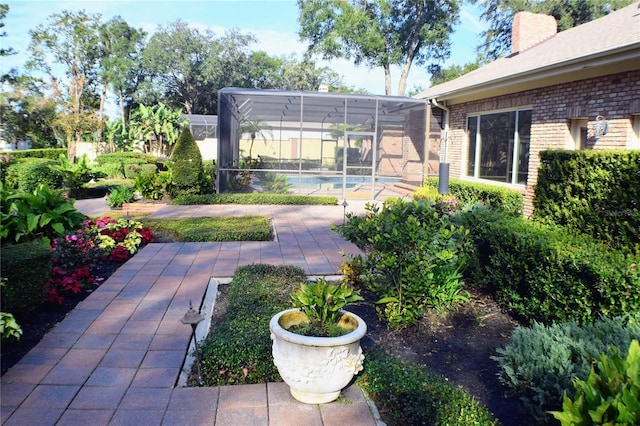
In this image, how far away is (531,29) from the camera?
15.0 metres

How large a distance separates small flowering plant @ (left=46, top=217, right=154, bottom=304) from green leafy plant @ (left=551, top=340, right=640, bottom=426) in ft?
14.9

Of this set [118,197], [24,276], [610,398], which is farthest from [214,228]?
[610,398]

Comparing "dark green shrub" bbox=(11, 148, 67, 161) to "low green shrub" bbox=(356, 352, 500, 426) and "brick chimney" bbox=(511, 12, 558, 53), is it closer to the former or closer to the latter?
"brick chimney" bbox=(511, 12, 558, 53)

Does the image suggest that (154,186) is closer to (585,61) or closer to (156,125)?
(585,61)

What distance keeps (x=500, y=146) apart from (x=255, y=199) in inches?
259

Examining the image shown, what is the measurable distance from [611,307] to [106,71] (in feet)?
134

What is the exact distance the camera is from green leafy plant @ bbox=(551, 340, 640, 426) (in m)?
1.62

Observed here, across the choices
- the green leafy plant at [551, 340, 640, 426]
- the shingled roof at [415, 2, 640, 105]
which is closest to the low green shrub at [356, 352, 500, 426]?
the green leafy plant at [551, 340, 640, 426]

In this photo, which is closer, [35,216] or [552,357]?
[552,357]

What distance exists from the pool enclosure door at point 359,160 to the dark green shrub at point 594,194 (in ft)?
30.3

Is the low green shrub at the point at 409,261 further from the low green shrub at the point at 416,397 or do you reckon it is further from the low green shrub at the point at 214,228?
the low green shrub at the point at 214,228

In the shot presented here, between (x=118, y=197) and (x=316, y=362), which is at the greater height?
(x=118, y=197)

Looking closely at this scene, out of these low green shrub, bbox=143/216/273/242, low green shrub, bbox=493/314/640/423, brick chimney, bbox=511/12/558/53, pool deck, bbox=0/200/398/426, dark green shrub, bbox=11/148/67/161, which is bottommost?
pool deck, bbox=0/200/398/426

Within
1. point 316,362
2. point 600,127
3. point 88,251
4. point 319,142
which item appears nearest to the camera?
point 316,362
